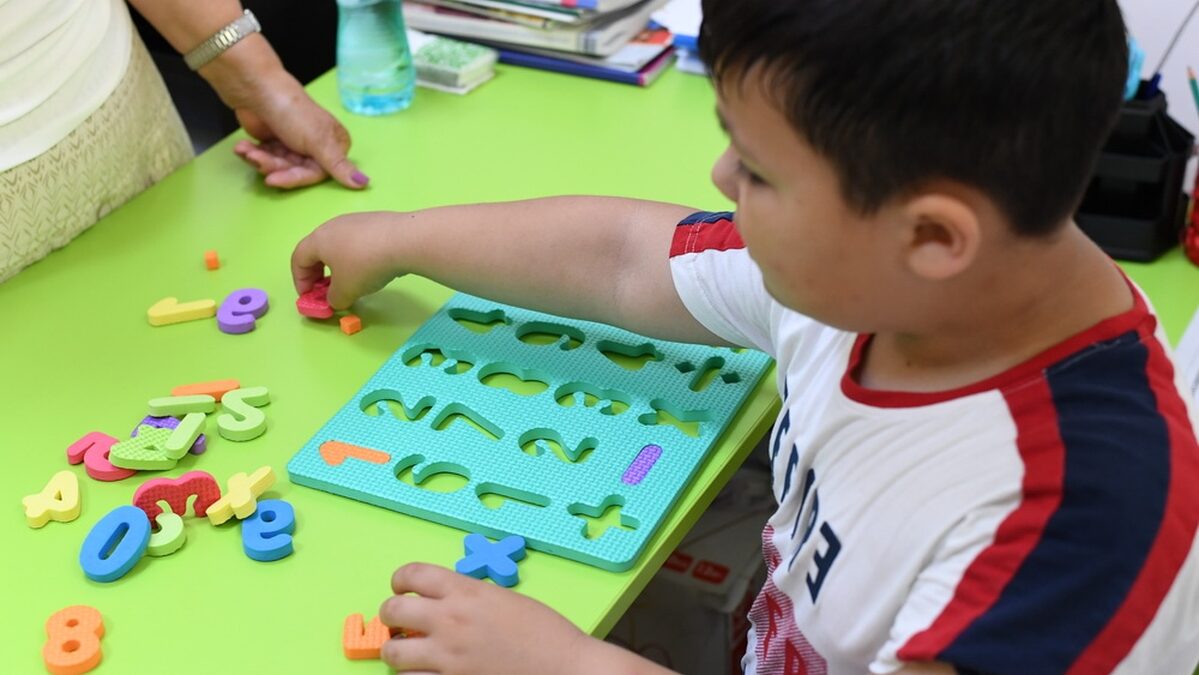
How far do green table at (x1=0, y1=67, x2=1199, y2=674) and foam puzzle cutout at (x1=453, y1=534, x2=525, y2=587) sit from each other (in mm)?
11

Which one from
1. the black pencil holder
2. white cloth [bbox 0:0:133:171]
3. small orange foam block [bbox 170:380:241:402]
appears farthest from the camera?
the black pencil holder

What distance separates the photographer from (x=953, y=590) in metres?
0.63

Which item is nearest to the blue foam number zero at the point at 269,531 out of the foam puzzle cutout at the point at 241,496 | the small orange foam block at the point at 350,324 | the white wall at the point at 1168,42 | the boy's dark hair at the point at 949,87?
the foam puzzle cutout at the point at 241,496

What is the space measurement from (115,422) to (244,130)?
47cm

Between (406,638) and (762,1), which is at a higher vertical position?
(762,1)

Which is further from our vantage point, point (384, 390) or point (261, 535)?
point (384, 390)

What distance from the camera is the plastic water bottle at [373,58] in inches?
52.6

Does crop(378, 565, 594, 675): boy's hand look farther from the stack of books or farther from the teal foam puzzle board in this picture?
the stack of books

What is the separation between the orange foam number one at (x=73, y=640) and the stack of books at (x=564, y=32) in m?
0.88

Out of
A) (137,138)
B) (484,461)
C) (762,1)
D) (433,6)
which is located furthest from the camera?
(433,6)

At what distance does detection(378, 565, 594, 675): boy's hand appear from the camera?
73 cm

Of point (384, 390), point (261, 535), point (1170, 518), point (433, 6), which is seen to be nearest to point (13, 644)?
point (261, 535)

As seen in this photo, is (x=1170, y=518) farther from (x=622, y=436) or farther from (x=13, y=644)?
(x=13, y=644)

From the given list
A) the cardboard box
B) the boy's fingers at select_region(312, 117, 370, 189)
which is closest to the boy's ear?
the boy's fingers at select_region(312, 117, 370, 189)
